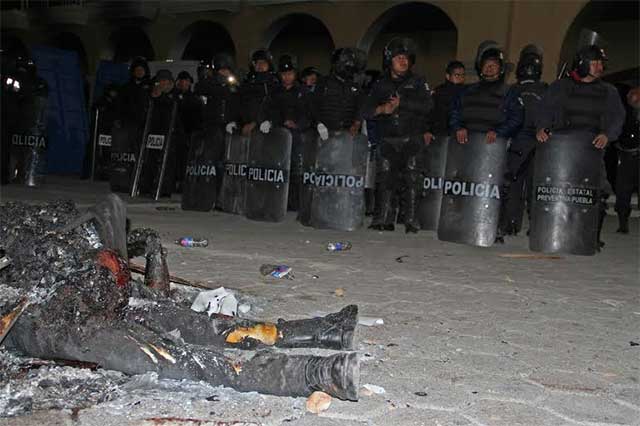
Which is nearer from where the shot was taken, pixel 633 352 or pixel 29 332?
pixel 29 332

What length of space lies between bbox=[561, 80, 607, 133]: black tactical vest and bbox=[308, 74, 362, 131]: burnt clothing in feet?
7.52

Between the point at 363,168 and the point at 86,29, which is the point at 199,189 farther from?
the point at 86,29

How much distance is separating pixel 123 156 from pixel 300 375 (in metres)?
8.61

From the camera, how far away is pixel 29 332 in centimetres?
244

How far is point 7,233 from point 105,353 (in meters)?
0.73

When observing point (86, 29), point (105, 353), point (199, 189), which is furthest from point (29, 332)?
point (86, 29)

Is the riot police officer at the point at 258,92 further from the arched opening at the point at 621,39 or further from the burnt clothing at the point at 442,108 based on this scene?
the arched opening at the point at 621,39

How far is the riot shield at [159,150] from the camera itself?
31.0 ft

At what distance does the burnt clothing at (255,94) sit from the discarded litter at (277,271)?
150 inches

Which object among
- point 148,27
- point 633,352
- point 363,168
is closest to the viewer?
point 633,352

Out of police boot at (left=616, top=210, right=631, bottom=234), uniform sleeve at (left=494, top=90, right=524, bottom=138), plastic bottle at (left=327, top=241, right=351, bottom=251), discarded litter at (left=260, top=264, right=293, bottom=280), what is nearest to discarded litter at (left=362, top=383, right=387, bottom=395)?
discarded litter at (left=260, top=264, right=293, bottom=280)

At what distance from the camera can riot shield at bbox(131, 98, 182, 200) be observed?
9461 mm

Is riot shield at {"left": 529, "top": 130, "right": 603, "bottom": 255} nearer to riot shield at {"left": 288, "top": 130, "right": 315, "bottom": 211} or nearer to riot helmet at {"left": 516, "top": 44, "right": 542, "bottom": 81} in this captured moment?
riot helmet at {"left": 516, "top": 44, "right": 542, "bottom": 81}

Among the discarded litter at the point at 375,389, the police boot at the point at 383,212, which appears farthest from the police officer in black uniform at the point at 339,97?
the discarded litter at the point at 375,389
